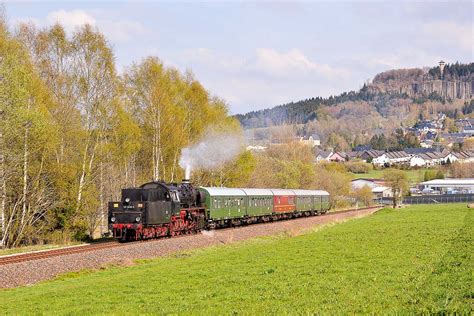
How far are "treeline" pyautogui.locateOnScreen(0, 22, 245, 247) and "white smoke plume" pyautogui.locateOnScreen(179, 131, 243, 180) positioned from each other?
3.70m

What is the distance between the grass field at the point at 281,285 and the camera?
1398cm

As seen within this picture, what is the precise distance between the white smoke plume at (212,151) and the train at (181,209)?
7670mm

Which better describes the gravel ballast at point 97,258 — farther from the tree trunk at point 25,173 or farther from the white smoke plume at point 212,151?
the white smoke plume at point 212,151

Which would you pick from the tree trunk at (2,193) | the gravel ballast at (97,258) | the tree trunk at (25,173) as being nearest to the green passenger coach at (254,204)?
the gravel ballast at (97,258)

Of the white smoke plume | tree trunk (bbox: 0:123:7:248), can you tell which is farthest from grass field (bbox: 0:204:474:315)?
the white smoke plume

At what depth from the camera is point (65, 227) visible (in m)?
39.1

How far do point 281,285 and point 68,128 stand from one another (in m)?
27.1

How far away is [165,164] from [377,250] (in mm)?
34794

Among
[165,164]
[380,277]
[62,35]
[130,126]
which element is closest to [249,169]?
[165,164]

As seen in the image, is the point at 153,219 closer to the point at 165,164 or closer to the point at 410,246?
the point at 410,246

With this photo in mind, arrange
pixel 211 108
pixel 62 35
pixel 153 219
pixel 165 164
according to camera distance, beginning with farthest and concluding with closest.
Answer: pixel 211 108 < pixel 165 164 < pixel 62 35 < pixel 153 219

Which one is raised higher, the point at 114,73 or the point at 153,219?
the point at 114,73

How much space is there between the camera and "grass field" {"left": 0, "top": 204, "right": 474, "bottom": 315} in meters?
14.0

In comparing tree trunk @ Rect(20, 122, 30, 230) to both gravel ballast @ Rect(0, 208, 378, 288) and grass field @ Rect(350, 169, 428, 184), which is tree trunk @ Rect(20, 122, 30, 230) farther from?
grass field @ Rect(350, 169, 428, 184)
